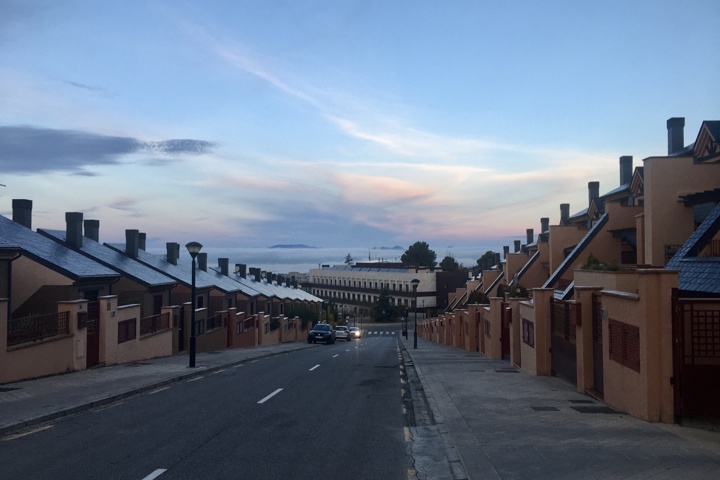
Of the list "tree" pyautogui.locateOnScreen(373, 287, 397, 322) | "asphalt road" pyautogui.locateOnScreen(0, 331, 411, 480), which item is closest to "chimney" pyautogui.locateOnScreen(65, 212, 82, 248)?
"asphalt road" pyautogui.locateOnScreen(0, 331, 411, 480)

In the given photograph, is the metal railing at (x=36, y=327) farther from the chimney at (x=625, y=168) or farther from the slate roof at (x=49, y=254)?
the chimney at (x=625, y=168)

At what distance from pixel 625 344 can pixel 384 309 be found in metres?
94.3

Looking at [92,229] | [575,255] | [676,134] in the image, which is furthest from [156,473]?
[92,229]

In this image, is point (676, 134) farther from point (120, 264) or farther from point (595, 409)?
point (120, 264)

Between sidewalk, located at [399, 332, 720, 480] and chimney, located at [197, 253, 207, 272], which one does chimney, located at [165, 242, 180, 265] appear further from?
sidewalk, located at [399, 332, 720, 480]

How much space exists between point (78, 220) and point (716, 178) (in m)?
30.6

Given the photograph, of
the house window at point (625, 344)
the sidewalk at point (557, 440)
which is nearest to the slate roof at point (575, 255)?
the sidewalk at point (557, 440)

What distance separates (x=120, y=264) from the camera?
32.6m

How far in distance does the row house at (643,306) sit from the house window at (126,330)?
1557 centimetres

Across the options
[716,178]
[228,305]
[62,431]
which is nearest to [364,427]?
[62,431]

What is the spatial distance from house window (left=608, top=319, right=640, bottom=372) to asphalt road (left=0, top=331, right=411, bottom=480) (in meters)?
4.54

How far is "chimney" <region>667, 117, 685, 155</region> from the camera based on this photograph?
29022 millimetres

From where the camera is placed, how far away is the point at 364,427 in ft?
36.8

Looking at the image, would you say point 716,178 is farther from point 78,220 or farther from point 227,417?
point 78,220
